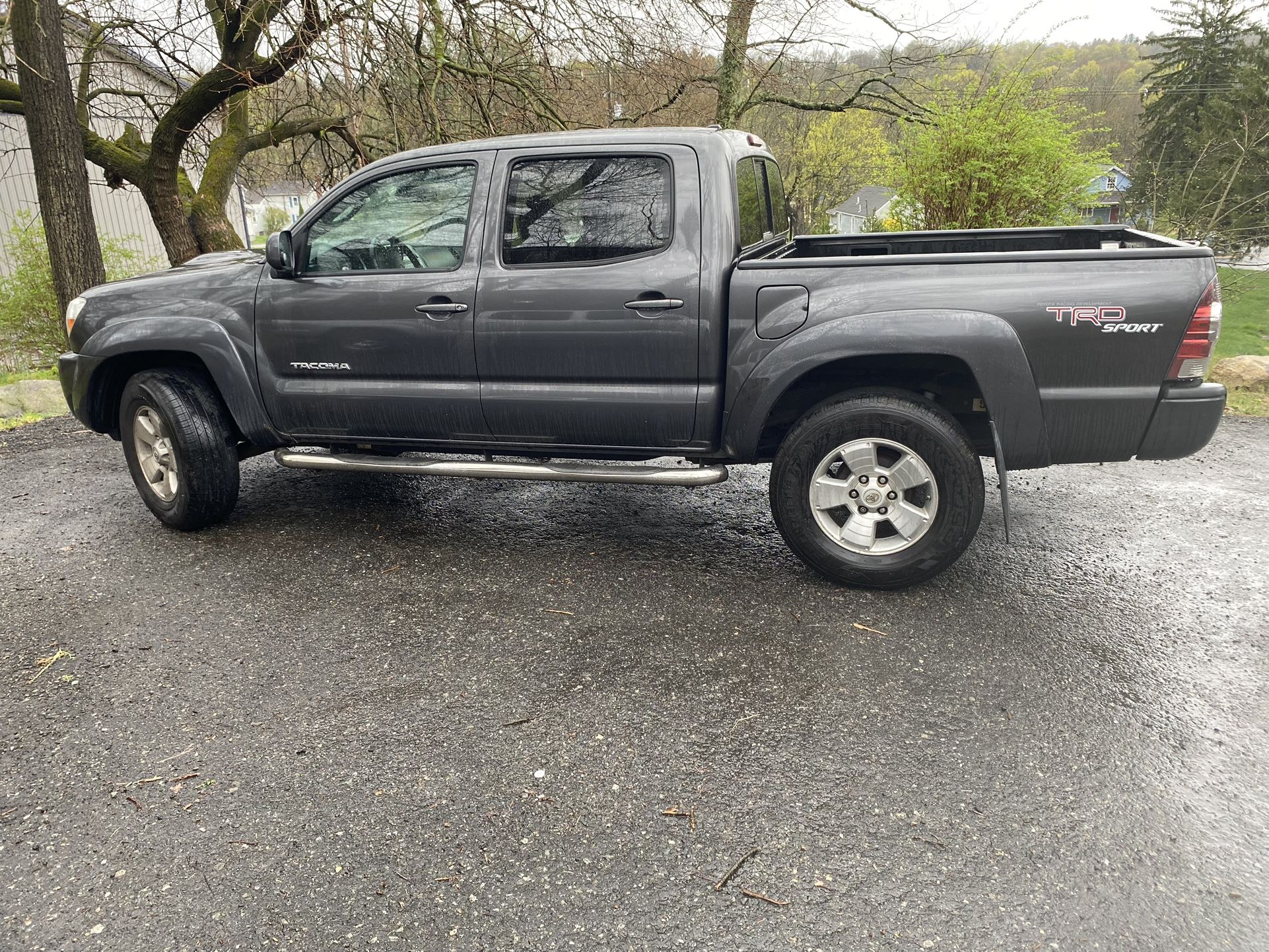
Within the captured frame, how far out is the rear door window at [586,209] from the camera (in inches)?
155

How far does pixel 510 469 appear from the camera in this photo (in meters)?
4.16

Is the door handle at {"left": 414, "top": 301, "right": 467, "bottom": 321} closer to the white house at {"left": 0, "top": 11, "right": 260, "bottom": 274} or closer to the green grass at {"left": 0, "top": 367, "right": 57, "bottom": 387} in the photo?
the green grass at {"left": 0, "top": 367, "right": 57, "bottom": 387}

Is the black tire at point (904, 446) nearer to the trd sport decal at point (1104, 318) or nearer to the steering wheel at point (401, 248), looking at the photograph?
the trd sport decal at point (1104, 318)

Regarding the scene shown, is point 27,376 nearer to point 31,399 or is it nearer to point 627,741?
point 31,399

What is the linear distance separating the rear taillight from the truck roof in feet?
6.73

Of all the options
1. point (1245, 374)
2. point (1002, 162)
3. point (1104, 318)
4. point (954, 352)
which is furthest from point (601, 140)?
point (1245, 374)

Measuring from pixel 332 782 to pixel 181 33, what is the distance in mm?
9773

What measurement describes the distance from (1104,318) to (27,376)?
Result: 40.7 feet

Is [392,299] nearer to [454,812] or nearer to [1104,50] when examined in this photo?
[454,812]

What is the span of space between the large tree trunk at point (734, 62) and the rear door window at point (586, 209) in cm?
850

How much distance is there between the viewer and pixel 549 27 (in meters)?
9.93

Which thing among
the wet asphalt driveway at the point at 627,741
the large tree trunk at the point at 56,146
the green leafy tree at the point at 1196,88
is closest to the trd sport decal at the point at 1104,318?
the wet asphalt driveway at the point at 627,741

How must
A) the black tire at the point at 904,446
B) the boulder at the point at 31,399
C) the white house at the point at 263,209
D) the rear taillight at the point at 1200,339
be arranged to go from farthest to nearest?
the white house at the point at 263,209 < the boulder at the point at 31,399 < the black tire at the point at 904,446 < the rear taillight at the point at 1200,339

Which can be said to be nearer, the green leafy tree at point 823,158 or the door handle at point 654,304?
the door handle at point 654,304
